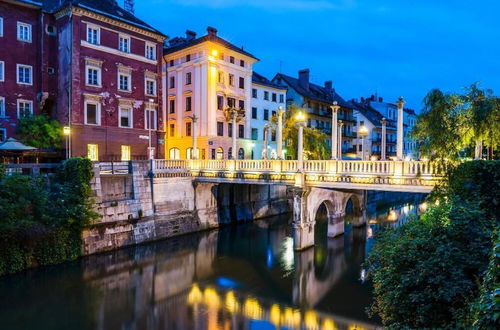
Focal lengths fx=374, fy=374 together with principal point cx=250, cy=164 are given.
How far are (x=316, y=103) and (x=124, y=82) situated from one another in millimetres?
35181

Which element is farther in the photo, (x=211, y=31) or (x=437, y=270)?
(x=211, y=31)

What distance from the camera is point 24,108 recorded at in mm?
34344

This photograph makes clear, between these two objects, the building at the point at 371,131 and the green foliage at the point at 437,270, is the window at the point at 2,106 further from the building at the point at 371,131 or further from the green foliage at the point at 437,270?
the building at the point at 371,131

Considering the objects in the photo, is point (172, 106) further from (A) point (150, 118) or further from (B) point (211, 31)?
(B) point (211, 31)

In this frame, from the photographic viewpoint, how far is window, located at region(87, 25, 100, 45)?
35419mm

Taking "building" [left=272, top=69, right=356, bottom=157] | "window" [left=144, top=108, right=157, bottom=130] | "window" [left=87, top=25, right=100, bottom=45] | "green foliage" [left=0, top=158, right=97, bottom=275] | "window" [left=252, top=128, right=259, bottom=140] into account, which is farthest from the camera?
"building" [left=272, top=69, right=356, bottom=157]

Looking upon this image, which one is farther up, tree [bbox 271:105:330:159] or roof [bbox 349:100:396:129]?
roof [bbox 349:100:396:129]

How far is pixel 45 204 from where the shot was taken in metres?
→ 22.8

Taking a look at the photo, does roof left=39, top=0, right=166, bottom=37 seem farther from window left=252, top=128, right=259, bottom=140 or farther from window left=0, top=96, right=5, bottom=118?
window left=252, top=128, right=259, bottom=140

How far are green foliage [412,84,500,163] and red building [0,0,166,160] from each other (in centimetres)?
2718

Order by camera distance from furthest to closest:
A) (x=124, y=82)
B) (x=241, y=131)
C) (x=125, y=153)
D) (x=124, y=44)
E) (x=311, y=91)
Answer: (x=311, y=91)
(x=241, y=131)
(x=125, y=153)
(x=124, y=82)
(x=124, y=44)

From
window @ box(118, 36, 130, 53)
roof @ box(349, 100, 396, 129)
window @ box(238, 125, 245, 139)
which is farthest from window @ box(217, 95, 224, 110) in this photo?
roof @ box(349, 100, 396, 129)

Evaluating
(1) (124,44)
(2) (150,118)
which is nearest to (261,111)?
(2) (150,118)

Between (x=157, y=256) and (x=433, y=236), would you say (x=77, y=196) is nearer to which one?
(x=157, y=256)
